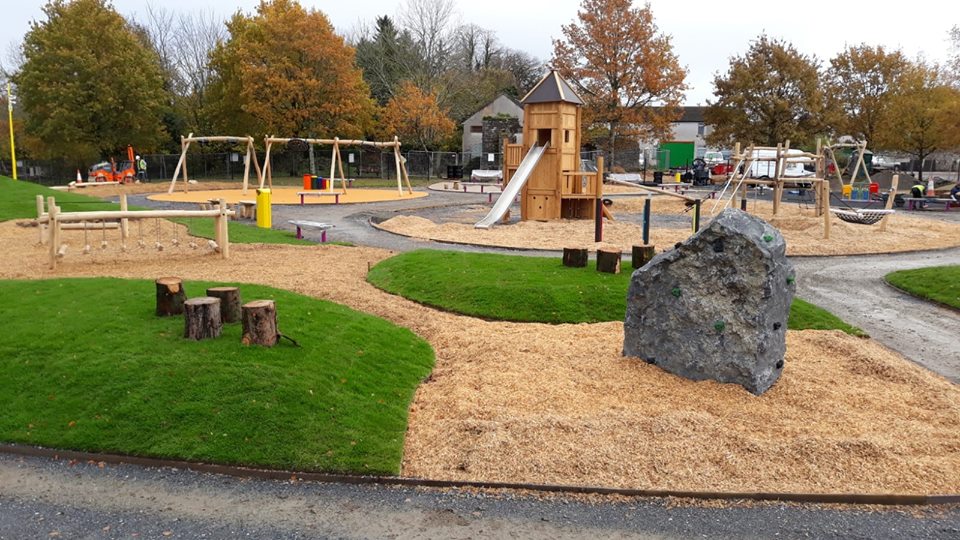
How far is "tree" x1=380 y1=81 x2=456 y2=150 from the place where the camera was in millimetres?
55625

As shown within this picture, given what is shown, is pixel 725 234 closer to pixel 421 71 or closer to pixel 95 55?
pixel 95 55

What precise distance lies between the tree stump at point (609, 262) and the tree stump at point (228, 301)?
23.2ft

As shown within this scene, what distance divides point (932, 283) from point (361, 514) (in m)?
13.2

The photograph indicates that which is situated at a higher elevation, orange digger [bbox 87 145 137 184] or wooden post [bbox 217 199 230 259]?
orange digger [bbox 87 145 137 184]

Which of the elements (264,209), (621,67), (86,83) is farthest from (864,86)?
(86,83)

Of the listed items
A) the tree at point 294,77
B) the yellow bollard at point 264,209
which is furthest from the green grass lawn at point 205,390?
the tree at point 294,77

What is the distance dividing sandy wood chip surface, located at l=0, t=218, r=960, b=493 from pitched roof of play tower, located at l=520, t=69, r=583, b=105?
576 inches

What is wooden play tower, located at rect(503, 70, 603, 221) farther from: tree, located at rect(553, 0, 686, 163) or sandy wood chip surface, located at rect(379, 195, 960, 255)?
tree, located at rect(553, 0, 686, 163)

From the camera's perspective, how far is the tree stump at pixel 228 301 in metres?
8.54

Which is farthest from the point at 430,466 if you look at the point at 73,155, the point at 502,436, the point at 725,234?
the point at 73,155

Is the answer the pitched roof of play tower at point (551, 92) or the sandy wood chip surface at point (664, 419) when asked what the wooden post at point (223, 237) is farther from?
the pitched roof of play tower at point (551, 92)

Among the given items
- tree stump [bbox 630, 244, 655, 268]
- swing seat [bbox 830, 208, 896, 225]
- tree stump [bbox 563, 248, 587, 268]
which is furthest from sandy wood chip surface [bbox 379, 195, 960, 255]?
tree stump [bbox 630, 244, 655, 268]

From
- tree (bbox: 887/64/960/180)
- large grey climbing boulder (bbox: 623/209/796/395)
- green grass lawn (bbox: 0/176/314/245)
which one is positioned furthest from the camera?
tree (bbox: 887/64/960/180)

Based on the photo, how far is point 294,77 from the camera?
4922 cm
